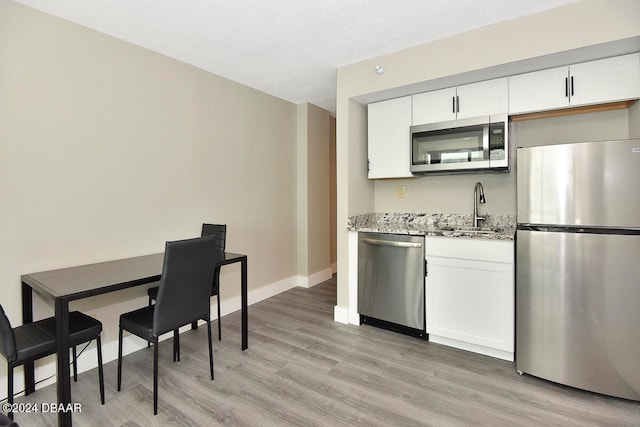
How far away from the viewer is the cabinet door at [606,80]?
2207 mm

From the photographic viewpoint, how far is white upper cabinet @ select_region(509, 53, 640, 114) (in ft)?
7.29

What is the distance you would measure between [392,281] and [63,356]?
7.79 ft

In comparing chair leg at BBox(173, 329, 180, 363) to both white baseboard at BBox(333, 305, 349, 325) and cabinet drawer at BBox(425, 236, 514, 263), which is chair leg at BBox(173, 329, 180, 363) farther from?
cabinet drawer at BBox(425, 236, 514, 263)

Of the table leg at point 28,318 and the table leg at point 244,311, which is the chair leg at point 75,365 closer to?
the table leg at point 28,318

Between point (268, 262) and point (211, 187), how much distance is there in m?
1.25

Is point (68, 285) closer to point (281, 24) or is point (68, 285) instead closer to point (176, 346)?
point (176, 346)

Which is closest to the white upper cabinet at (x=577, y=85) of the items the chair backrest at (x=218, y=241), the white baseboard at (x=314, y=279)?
the chair backrest at (x=218, y=241)

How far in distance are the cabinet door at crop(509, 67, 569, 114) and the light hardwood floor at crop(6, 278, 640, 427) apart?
1989 millimetres

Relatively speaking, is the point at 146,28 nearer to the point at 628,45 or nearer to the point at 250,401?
the point at 250,401

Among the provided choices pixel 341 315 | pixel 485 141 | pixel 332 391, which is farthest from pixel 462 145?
pixel 332 391

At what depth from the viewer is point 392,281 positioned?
→ 2967mm

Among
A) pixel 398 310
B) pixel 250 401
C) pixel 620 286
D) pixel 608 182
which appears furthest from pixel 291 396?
pixel 608 182

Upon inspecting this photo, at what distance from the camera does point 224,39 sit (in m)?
2.64

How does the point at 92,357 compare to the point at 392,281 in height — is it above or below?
below
